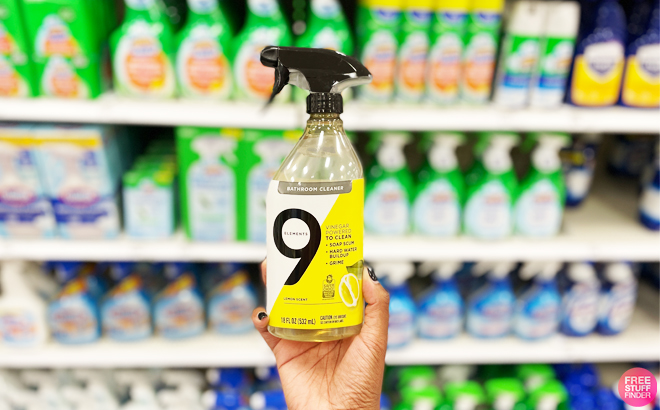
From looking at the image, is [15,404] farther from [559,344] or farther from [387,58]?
[559,344]

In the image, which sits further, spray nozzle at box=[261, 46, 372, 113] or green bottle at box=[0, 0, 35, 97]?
green bottle at box=[0, 0, 35, 97]

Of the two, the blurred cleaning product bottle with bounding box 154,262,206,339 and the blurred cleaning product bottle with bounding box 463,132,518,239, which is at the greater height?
the blurred cleaning product bottle with bounding box 463,132,518,239

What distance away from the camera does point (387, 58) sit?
1.23 metres

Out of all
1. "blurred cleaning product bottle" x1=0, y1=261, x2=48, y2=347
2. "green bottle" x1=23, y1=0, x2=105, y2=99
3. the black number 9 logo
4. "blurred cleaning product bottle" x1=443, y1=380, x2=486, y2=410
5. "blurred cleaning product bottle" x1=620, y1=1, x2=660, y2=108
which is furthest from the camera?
"blurred cleaning product bottle" x1=443, y1=380, x2=486, y2=410

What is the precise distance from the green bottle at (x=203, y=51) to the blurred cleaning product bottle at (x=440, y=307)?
2.81ft

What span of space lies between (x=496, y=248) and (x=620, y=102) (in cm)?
54

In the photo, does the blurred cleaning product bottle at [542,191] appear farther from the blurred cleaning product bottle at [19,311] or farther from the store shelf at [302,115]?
the blurred cleaning product bottle at [19,311]

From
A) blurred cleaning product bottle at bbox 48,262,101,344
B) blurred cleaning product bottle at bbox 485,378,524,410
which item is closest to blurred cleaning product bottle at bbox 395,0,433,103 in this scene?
blurred cleaning product bottle at bbox 485,378,524,410

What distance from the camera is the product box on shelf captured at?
126cm

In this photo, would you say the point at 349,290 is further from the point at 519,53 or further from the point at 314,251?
the point at 519,53

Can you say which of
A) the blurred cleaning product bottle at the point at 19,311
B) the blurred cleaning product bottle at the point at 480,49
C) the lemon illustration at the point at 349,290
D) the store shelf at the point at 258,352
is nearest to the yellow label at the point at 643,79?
the blurred cleaning product bottle at the point at 480,49

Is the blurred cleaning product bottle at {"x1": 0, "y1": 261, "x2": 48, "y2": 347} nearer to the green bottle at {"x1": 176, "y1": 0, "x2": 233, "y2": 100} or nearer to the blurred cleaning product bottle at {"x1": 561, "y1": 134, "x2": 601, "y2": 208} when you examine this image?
the green bottle at {"x1": 176, "y1": 0, "x2": 233, "y2": 100}

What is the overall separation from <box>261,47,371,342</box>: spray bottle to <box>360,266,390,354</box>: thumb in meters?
0.05

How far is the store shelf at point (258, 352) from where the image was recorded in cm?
142
